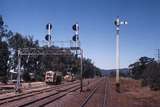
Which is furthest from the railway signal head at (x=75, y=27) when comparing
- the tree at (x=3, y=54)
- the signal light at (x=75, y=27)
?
the tree at (x=3, y=54)

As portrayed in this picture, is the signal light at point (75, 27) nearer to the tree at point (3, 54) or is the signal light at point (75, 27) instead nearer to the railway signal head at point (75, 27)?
the railway signal head at point (75, 27)

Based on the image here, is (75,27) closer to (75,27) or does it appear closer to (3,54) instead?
(75,27)

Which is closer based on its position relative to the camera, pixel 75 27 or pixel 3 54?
pixel 75 27

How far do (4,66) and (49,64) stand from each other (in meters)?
33.6

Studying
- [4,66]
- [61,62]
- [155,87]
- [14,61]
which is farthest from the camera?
[61,62]

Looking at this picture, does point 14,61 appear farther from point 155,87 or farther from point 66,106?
point 66,106

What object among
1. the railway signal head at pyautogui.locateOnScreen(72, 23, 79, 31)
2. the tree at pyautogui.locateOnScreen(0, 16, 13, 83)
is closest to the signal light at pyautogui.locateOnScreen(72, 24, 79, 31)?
the railway signal head at pyautogui.locateOnScreen(72, 23, 79, 31)

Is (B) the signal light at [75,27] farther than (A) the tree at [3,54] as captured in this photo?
No

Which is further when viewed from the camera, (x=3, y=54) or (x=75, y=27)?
(x=3, y=54)

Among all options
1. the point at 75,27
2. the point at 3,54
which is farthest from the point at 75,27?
the point at 3,54

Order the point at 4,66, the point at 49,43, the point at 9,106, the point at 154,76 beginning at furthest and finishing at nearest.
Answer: the point at 4,66
the point at 154,76
the point at 49,43
the point at 9,106

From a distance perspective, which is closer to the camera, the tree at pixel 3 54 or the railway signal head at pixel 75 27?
the railway signal head at pixel 75 27

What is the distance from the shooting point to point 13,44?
279ft

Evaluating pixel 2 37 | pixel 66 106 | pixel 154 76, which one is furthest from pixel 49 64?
pixel 66 106
